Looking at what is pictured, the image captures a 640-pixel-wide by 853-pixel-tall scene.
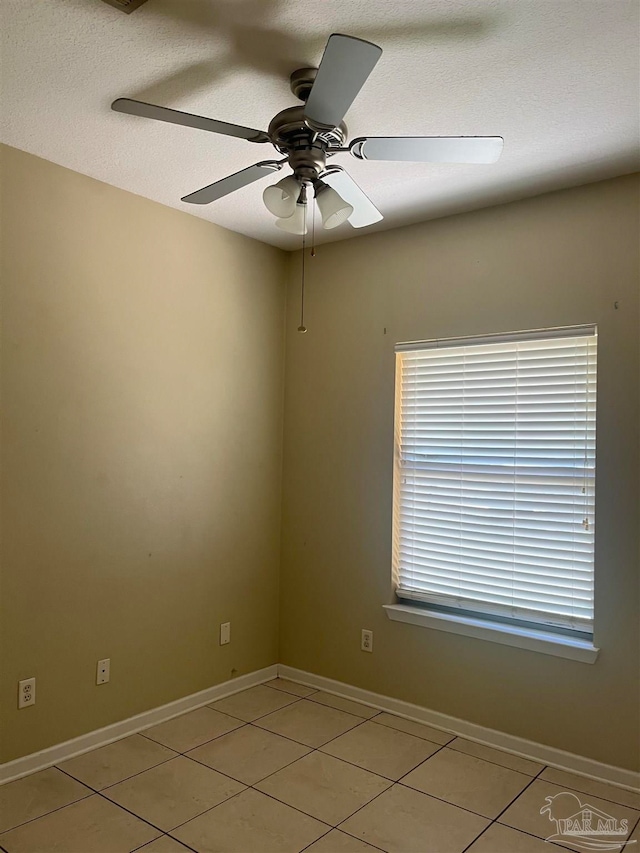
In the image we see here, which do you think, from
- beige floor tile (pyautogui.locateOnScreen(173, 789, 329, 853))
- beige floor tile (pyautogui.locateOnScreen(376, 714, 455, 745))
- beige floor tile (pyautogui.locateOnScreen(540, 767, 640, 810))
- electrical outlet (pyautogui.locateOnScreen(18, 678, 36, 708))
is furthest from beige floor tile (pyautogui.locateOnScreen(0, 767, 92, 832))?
beige floor tile (pyautogui.locateOnScreen(540, 767, 640, 810))

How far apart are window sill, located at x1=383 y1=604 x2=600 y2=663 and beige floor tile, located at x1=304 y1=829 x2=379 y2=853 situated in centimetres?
114

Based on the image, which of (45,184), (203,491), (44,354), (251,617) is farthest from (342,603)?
(45,184)

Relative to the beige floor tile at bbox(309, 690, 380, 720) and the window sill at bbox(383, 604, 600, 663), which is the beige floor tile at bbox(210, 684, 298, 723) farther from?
the window sill at bbox(383, 604, 600, 663)

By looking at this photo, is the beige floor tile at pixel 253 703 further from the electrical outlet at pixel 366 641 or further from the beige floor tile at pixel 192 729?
the electrical outlet at pixel 366 641

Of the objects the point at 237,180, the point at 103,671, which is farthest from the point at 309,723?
the point at 237,180

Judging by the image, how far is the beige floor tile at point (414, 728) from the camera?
3.21 meters

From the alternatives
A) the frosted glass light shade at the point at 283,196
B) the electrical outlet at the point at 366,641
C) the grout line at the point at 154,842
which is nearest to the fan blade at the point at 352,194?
the frosted glass light shade at the point at 283,196

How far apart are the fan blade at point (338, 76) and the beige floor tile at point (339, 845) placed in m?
2.34

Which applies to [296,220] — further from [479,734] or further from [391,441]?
[479,734]

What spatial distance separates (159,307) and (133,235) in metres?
0.36

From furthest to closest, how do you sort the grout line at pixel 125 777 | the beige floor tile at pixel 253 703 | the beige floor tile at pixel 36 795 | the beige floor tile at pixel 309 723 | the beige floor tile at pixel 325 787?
the beige floor tile at pixel 253 703 → the beige floor tile at pixel 309 723 → the grout line at pixel 125 777 → the beige floor tile at pixel 325 787 → the beige floor tile at pixel 36 795

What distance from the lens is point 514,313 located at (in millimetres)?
3172

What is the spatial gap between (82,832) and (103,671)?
81 cm

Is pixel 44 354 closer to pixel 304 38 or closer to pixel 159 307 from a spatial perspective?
pixel 159 307
